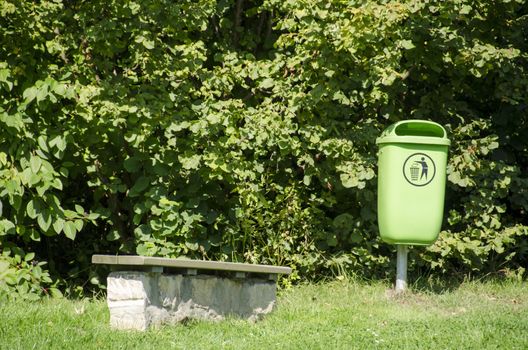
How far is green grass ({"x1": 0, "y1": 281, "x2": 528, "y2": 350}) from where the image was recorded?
15.4 feet

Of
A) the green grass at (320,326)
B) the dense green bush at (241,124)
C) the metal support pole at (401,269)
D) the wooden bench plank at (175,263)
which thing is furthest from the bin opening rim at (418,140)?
the wooden bench plank at (175,263)

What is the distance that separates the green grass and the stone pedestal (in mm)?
106

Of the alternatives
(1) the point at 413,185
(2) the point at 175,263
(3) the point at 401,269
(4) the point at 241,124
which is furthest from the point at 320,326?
(4) the point at 241,124

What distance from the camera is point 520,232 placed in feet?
22.7

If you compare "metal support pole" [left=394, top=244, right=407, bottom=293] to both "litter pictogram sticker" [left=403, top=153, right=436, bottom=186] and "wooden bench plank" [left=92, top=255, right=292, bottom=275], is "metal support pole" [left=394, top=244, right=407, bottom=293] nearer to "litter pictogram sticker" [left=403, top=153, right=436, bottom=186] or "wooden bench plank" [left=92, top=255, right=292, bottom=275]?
"litter pictogram sticker" [left=403, top=153, right=436, bottom=186]

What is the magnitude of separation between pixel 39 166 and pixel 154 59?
4.33ft

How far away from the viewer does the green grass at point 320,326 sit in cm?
469

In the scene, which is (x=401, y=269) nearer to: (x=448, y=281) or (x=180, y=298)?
(x=448, y=281)

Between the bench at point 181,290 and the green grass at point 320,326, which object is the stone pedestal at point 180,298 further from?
the green grass at point 320,326

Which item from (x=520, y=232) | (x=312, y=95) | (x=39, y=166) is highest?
(x=312, y=95)

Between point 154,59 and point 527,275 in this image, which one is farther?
point 527,275

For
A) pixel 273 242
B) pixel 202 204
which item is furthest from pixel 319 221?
pixel 202 204

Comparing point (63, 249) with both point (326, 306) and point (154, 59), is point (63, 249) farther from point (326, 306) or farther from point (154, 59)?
point (326, 306)

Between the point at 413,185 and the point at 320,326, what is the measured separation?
4.61 ft
